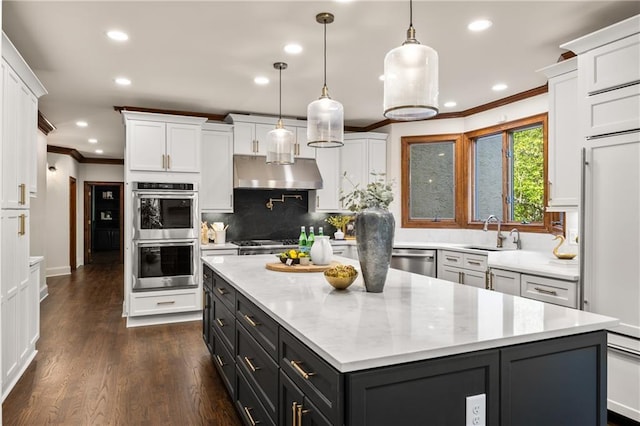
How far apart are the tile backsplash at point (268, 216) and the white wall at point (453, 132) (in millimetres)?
1195

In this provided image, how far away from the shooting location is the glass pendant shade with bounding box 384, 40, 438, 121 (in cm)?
166

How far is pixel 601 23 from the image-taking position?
3.05m

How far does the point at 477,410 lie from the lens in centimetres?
145

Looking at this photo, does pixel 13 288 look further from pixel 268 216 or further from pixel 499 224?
→ pixel 499 224

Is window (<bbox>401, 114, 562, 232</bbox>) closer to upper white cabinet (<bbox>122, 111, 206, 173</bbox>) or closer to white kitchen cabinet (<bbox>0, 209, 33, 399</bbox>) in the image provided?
upper white cabinet (<bbox>122, 111, 206, 173</bbox>)

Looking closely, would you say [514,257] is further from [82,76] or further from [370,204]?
[82,76]

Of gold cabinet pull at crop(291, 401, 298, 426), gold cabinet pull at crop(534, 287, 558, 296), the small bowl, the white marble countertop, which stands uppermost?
the small bowl

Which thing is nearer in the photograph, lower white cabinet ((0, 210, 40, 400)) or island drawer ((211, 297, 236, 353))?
island drawer ((211, 297, 236, 353))

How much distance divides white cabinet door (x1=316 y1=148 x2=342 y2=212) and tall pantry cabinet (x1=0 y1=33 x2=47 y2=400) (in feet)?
11.2

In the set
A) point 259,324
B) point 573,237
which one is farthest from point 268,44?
point 573,237

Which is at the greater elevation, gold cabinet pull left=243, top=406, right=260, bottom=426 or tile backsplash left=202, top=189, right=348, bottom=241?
tile backsplash left=202, top=189, right=348, bottom=241

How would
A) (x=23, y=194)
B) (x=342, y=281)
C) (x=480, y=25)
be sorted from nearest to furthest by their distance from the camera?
(x=342, y=281)
(x=480, y=25)
(x=23, y=194)

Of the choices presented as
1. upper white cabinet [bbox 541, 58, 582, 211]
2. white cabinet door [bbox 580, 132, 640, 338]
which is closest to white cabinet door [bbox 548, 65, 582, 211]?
upper white cabinet [bbox 541, 58, 582, 211]

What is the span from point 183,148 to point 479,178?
3.76 m
